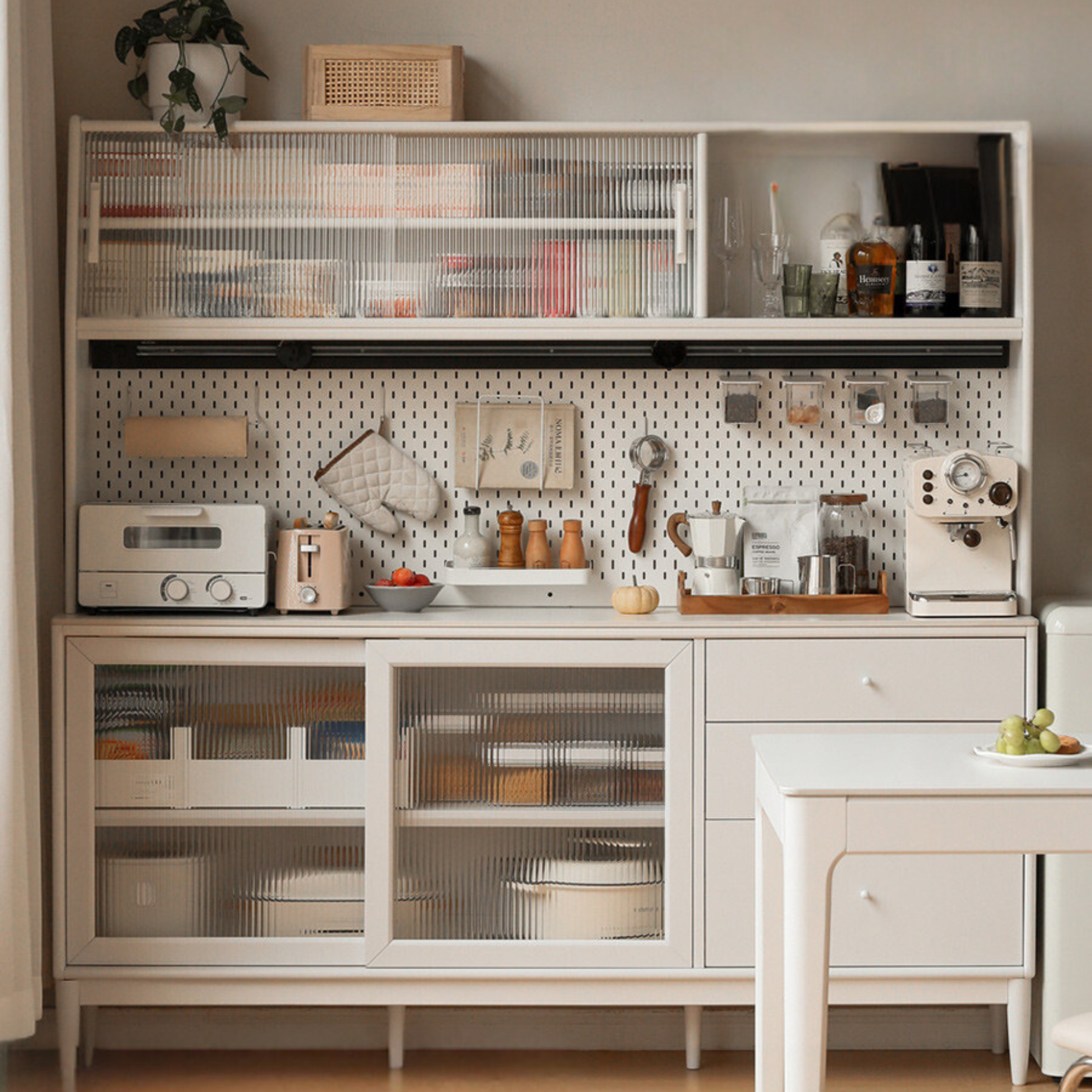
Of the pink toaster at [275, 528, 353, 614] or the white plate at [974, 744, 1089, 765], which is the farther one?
the pink toaster at [275, 528, 353, 614]

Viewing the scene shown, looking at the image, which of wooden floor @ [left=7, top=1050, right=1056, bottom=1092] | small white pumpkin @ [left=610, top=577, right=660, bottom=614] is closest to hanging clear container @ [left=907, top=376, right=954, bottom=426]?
small white pumpkin @ [left=610, top=577, right=660, bottom=614]

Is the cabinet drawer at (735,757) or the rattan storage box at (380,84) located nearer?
the cabinet drawer at (735,757)

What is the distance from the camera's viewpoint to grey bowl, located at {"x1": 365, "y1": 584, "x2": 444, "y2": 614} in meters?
2.86

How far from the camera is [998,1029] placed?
3.00m

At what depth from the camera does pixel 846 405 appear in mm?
3100

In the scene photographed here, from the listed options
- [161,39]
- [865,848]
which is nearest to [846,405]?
[865,848]

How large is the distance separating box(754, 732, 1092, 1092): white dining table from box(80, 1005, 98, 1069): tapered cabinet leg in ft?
6.20

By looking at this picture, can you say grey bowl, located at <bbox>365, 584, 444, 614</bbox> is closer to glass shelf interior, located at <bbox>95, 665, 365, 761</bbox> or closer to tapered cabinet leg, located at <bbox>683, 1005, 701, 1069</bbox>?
glass shelf interior, located at <bbox>95, 665, 365, 761</bbox>

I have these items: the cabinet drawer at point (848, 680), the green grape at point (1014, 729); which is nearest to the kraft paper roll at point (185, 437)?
the cabinet drawer at point (848, 680)

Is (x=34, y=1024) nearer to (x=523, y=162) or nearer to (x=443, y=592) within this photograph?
(x=443, y=592)

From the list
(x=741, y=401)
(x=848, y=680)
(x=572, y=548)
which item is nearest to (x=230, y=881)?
(x=572, y=548)

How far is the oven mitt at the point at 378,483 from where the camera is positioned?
304 cm

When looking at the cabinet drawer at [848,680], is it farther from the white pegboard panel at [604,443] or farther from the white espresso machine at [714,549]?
the white pegboard panel at [604,443]

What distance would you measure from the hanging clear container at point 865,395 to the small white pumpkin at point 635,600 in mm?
692
